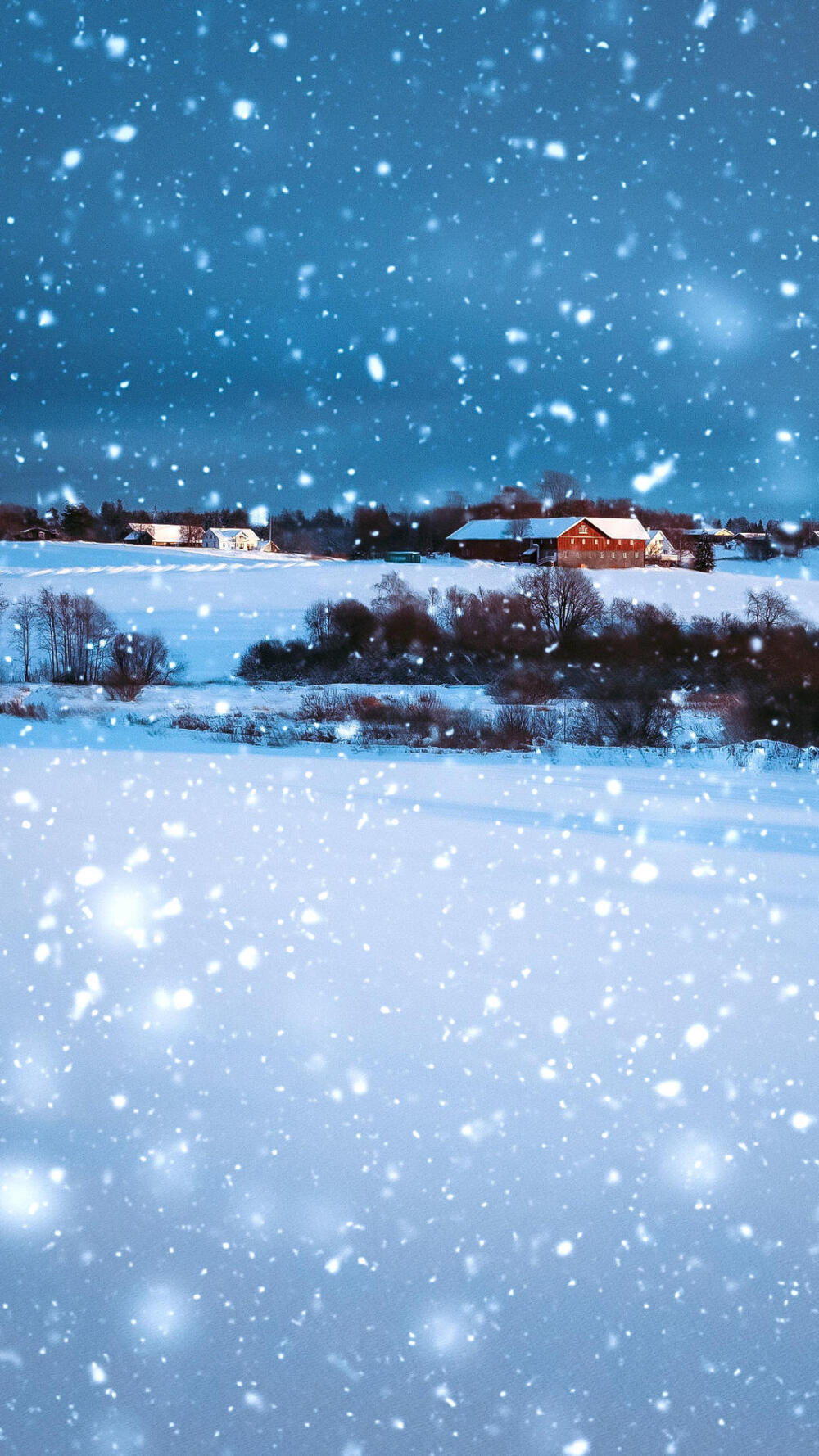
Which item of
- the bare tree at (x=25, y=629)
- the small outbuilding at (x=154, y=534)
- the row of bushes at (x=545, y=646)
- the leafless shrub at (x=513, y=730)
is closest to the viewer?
the leafless shrub at (x=513, y=730)

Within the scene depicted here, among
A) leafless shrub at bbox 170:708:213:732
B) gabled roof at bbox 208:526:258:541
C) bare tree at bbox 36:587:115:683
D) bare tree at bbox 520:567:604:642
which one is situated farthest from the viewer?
gabled roof at bbox 208:526:258:541

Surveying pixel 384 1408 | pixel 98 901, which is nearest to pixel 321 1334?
pixel 384 1408

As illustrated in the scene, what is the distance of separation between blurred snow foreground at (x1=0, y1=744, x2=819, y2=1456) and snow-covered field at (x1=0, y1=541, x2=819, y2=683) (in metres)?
24.2

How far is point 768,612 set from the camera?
37812mm

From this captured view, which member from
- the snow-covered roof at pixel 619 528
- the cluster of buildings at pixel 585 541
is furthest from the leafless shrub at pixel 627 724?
the snow-covered roof at pixel 619 528

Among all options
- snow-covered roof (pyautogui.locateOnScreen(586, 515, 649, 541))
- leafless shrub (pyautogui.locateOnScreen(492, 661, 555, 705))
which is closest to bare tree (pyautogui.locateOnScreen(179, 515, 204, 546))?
snow-covered roof (pyautogui.locateOnScreen(586, 515, 649, 541))

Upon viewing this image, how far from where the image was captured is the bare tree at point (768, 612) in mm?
35281

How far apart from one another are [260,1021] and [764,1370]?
266cm

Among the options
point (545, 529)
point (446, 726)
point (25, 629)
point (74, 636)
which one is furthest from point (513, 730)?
point (545, 529)

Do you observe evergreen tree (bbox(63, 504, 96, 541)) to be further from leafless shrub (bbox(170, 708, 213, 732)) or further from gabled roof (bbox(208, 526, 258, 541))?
leafless shrub (bbox(170, 708, 213, 732))

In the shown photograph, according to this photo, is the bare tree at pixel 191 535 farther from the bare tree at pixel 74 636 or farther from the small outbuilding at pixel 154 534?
the bare tree at pixel 74 636

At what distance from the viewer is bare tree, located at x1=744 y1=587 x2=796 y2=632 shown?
1389 inches

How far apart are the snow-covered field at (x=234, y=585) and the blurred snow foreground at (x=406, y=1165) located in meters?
24.2

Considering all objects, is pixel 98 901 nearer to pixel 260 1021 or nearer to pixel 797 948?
pixel 260 1021
